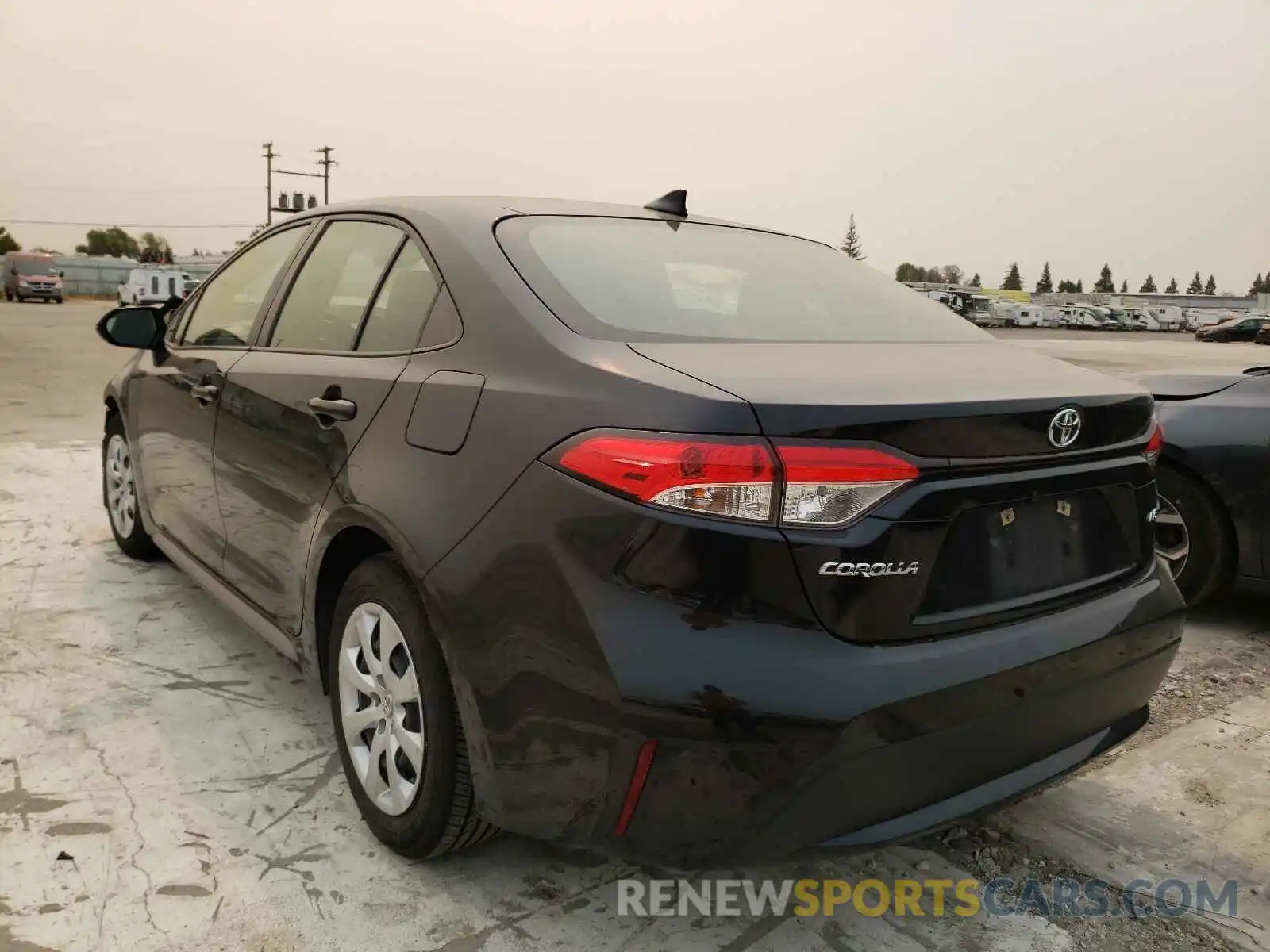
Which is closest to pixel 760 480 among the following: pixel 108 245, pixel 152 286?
pixel 152 286

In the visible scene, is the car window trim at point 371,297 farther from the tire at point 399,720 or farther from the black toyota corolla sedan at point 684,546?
the tire at point 399,720

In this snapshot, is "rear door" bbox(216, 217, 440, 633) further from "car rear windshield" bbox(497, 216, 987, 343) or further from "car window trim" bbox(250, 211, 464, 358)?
"car rear windshield" bbox(497, 216, 987, 343)

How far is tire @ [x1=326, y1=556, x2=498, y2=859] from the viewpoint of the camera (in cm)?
202

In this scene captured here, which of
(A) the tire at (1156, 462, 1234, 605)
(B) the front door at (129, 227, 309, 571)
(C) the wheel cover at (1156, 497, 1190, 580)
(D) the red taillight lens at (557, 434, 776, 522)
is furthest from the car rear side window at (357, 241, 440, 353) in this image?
(C) the wheel cover at (1156, 497, 1190, 580)

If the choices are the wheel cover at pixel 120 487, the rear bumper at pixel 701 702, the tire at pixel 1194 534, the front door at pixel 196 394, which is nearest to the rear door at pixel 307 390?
the front door at pixel 196 394

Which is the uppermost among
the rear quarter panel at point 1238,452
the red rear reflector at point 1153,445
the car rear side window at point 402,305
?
the car rear side window at point 402,305

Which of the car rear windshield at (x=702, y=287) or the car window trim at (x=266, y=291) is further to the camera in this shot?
the car window trim at (x=266, y=291)

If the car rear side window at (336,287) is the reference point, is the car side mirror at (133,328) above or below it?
below

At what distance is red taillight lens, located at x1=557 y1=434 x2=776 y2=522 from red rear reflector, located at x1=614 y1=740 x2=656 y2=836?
1.36 ft

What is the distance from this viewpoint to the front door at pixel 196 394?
3.19 m

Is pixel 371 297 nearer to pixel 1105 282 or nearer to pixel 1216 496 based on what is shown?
pixel 1216 496

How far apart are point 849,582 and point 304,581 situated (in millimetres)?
1568

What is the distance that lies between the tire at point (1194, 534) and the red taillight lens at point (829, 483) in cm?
298

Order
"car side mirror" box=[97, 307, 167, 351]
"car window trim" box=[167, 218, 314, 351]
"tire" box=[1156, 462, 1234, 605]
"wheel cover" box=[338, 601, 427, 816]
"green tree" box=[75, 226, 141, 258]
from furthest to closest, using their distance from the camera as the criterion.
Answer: "green tree" box=[75, 226, 141, 258] < "tire" box=[1156, 462, 1234, 605] < "car side mirror" box=[97, 307, 167, 351] < "car window trim" box=[167, 218, 314, 351] < "wheel cover" box=[338, 601, 427, 816]
